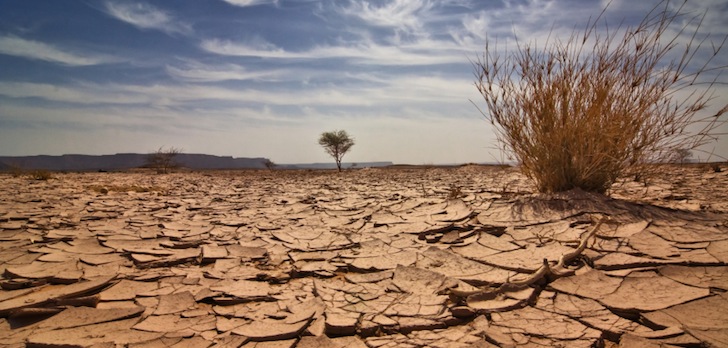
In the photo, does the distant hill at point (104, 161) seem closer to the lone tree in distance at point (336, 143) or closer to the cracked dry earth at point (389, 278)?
the lone tree in distance at point (336, 143)

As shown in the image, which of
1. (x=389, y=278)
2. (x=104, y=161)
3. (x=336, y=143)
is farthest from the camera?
(x=104, y=161)

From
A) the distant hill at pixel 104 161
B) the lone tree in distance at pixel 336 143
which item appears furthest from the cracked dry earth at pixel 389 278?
the distant hill at pixel 104 161

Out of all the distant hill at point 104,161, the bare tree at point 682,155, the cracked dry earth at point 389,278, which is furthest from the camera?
the distant hill at point 104,161

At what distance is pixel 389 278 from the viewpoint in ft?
6.52

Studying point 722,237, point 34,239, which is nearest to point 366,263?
point 722,237

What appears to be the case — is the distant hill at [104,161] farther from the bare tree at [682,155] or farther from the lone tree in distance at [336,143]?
the bare tree at [682,155]

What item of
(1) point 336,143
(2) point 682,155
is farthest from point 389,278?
(1) point 336,143

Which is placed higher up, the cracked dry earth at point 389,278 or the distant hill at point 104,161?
the distant hill at point 104,161

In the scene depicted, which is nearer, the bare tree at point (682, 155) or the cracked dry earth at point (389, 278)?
the cracked dry earth at point (389, 278)

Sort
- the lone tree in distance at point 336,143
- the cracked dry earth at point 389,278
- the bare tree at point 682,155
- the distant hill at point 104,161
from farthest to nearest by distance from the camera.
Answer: the distant hill at point 104,161 < the lone tree in distance at point 336,143 < the bare tree at point 682,155 < the cracked dry earth at point 389,278

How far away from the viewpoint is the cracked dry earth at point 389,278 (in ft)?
4.55

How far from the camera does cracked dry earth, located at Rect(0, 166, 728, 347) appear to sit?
4.55 feet

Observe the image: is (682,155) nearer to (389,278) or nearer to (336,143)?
(389,278)

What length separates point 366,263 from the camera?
7.36 ft
